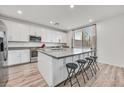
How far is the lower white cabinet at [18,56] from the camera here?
415cm

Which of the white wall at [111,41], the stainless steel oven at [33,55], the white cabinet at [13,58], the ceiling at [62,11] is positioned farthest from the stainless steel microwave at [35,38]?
the white wall at [111,41]

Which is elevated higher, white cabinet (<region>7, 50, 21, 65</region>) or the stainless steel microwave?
the stainless steel microwave

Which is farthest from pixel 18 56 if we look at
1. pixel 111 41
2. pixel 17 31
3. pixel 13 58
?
pixel 111 41

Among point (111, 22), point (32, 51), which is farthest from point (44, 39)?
point (111, 22)

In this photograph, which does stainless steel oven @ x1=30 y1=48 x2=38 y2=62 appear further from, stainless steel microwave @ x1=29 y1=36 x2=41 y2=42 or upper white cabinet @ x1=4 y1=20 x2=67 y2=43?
upper white cabinet @ x1=4 y1=20 x2=67 y2=43

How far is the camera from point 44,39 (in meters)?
6.02

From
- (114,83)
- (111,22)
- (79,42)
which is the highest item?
(111,22)

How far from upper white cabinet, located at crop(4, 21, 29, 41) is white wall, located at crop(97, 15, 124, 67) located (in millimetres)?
→ 4056

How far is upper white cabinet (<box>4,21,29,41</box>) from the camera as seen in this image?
426cm

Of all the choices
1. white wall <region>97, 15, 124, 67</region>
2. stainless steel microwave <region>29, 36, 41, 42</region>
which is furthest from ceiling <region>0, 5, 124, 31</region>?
stainless steel microwave <region>29, 36, 41, 42</region>

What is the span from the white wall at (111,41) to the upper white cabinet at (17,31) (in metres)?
4.06
